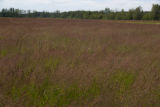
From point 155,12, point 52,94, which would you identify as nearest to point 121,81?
point 52,94

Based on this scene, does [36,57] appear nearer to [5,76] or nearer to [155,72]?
[5,76]

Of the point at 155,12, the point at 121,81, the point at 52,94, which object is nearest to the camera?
the point at 52,94

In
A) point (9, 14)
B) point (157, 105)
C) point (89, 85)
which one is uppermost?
point (9, 14)

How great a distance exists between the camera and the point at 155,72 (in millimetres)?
2760

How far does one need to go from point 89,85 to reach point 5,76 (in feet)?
5.08

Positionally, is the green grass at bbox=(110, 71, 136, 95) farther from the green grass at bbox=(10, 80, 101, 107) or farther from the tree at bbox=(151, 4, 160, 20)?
the tree at bbox=(151, 4, 160, 20)

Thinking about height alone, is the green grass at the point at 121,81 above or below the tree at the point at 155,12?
below

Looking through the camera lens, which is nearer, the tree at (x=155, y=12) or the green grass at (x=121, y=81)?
the green grass at (x=121, y=81)

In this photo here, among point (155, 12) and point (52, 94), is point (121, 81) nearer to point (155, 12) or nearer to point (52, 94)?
point (52, 94)

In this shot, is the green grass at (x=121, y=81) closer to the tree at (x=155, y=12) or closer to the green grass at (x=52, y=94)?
the green grass at (x=52, y=94)

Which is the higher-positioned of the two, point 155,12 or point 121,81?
point 155,12

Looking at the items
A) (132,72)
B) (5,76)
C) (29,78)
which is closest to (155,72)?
(132,72)

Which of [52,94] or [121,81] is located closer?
[52,94]

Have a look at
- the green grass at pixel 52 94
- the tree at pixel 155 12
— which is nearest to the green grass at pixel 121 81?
the green grass at pixel 52 94
